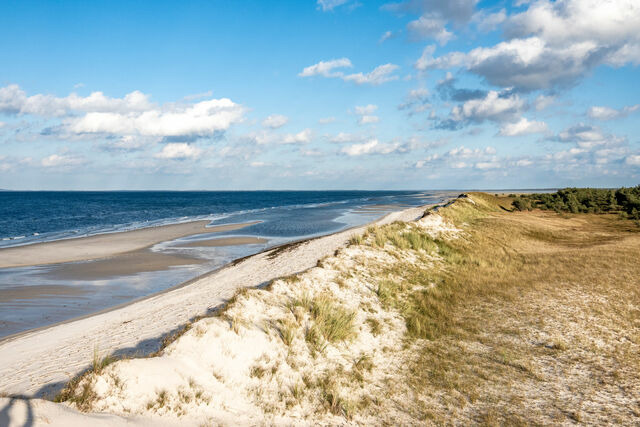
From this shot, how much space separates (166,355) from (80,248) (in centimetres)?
2570

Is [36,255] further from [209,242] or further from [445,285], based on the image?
[445,285]

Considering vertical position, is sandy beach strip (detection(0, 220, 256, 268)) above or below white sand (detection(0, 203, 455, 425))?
below

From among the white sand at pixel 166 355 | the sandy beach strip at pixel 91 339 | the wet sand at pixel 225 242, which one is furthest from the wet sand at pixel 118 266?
the white sand at pixel 166 355

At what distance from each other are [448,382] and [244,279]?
27.8ft

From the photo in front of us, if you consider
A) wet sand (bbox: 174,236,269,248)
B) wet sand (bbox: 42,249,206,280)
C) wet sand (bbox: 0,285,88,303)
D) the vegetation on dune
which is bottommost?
wet sand (bbox: 0,285,88,303)

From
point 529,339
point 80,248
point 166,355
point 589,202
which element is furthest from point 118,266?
point 589,202

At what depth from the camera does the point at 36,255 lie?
24391mm

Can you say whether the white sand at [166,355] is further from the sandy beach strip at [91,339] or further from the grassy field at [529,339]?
the grassy field at [529,339]

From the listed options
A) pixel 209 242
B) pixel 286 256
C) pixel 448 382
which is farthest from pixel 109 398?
pixel 209 242

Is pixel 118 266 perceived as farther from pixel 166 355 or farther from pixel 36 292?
pixel 166 355

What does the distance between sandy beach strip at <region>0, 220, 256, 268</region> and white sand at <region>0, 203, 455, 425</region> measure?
15.1m

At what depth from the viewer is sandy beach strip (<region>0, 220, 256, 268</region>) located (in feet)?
75.0

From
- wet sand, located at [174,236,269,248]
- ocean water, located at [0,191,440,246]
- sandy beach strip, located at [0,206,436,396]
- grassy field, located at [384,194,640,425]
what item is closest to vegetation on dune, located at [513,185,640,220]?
ocean water, located at [0,191,440,246]

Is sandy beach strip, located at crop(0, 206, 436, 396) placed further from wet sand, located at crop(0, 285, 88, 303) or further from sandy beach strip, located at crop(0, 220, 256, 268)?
sandy beach strip, located at crop(0, 220, 256, 268)
